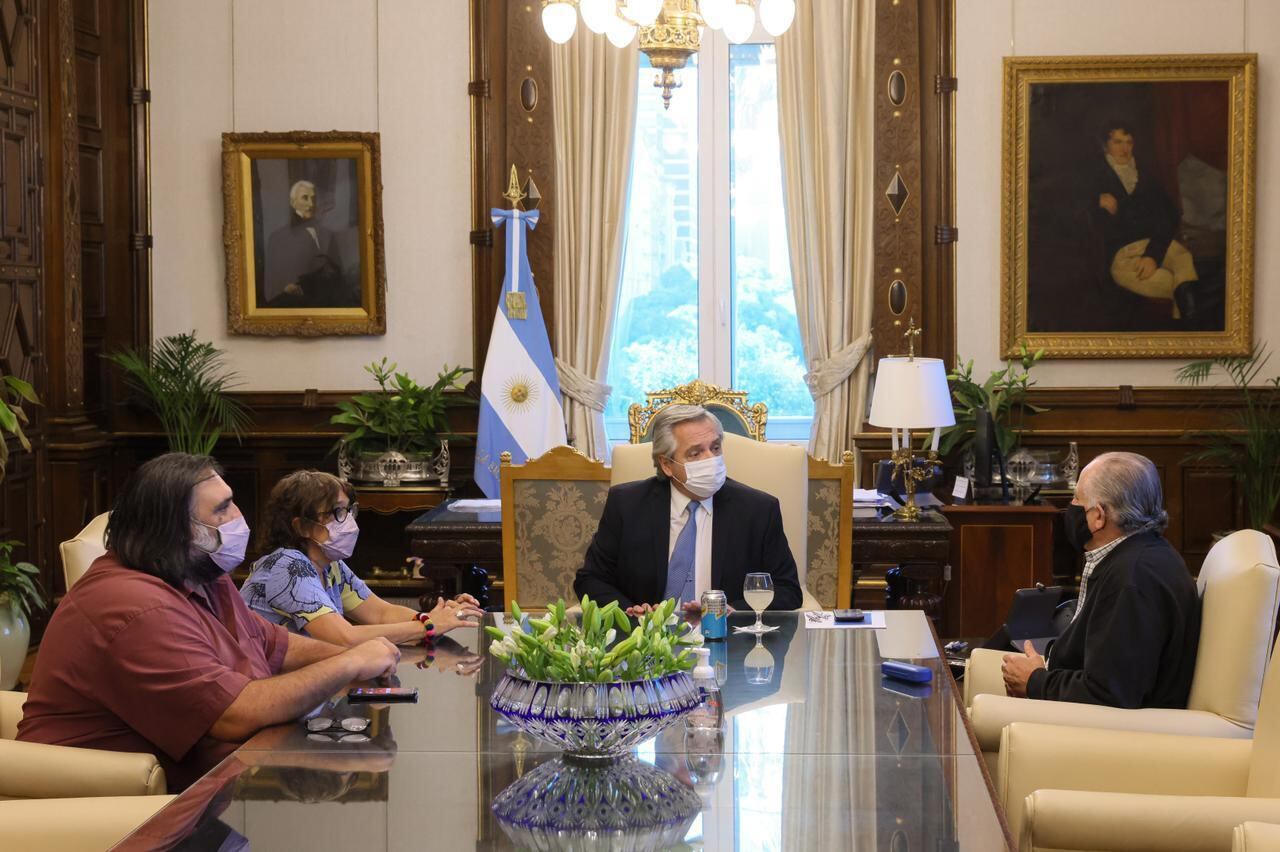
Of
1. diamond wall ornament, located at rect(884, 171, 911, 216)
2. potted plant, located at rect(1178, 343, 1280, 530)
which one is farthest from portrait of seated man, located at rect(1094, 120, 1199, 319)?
diamond wall ornament, located at rect(884, 171, 911, 216)

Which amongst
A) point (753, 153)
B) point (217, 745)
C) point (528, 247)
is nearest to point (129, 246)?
point (528, 247)

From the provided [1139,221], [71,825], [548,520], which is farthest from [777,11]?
[71,825]

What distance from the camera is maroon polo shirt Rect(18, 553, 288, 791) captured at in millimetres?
2887

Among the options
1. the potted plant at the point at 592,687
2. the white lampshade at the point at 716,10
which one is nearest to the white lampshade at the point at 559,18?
the white lampshade at the point at 716,10

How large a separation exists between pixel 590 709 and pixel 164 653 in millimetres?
1013

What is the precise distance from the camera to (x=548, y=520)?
542 centimetres

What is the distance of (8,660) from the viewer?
5738 mm

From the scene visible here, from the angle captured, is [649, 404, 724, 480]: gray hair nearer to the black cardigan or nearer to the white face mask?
the white face mask

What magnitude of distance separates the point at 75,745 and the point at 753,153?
235 inches

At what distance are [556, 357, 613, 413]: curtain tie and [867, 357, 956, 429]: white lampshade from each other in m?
2.32

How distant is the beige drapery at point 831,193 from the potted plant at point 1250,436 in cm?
178

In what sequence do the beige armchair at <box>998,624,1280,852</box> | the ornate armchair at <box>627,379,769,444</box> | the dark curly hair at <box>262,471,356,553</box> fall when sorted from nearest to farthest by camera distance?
the beige armchair at <box>998,624,1280,852</box>, the dark curly hair at <box>262,471,356,553</box>, the ornate armchair at <box>627,379,769,444</box>

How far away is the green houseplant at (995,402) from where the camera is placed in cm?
765

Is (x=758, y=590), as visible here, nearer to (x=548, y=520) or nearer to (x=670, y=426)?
(x=670, y=426)
